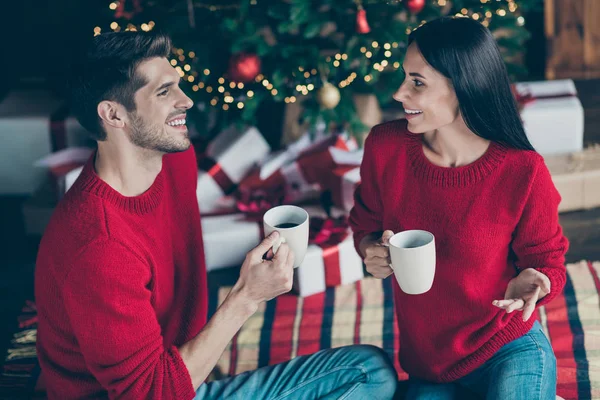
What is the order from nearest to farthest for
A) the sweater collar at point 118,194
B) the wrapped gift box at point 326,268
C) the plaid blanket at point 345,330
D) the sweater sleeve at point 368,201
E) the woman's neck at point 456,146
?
the sweater collar at point 118,194 < the woman's neck at point 456,146 < the sweater sleeve at point 368,201 < the plaid blanket at point 345,330 < the wrapped gift box at point 326,268

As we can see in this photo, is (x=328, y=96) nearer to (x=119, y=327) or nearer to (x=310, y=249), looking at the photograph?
(x=310, y=249)

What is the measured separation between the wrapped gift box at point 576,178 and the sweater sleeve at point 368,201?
1236 millimetres

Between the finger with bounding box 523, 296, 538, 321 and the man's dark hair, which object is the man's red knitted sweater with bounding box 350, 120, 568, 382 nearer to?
the finger with bounding box 523, 296, 538, 321

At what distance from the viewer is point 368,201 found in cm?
178

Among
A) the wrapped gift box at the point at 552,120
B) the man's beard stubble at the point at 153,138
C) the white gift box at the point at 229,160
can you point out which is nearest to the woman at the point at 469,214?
the man's beard stubble at the point at 153,138

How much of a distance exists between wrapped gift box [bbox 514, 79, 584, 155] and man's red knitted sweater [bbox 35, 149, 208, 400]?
1692mm

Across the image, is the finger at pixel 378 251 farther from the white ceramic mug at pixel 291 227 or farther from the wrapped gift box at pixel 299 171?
the wrapped gift box at pixel 299 171

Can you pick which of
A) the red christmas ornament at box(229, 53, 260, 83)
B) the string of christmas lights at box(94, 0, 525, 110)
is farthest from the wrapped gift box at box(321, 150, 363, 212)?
the red christmas ornament at box(229, 53, 260, 83)

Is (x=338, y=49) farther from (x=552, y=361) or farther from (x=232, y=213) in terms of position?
(x=552, y=361)

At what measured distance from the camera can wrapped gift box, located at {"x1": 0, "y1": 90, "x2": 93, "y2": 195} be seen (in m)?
3.09

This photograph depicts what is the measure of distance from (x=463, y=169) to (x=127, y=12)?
155cm

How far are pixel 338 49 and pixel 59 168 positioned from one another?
3.56 feet

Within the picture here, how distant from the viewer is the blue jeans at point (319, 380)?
5.48ft

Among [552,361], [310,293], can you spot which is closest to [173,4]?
[310,293]
